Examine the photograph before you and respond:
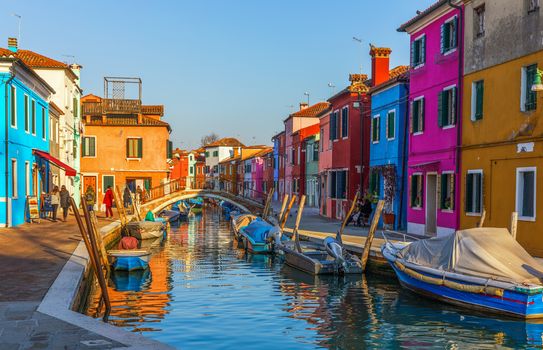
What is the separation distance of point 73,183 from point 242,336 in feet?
102

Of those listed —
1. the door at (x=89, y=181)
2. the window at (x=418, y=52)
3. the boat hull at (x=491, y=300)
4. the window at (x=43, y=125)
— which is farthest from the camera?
the door at (x=89, y=181)

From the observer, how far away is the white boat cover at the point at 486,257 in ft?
41.3

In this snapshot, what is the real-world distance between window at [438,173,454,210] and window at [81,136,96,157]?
29.7m

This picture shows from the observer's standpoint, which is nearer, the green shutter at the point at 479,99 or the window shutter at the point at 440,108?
the green shutter at the point at 479,99

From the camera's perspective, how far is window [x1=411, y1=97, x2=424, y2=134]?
2400cm

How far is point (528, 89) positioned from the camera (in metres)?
17.0

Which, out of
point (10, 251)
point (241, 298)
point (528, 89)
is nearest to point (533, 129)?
point (528, 89)

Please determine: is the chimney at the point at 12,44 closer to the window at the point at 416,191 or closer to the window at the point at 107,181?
the window at the point at 107,181

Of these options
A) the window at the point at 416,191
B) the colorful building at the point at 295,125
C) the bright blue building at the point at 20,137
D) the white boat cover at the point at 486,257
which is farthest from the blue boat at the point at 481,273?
the colorful building at the point at 295,125

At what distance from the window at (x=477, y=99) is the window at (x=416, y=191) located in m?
4.65

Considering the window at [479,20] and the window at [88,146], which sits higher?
the window at [479,20]

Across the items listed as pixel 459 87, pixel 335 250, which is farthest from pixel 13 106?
pixel 459 87

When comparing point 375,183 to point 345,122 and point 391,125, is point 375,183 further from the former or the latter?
point 345,122

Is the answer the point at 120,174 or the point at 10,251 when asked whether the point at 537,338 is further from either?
the point at 120,174
